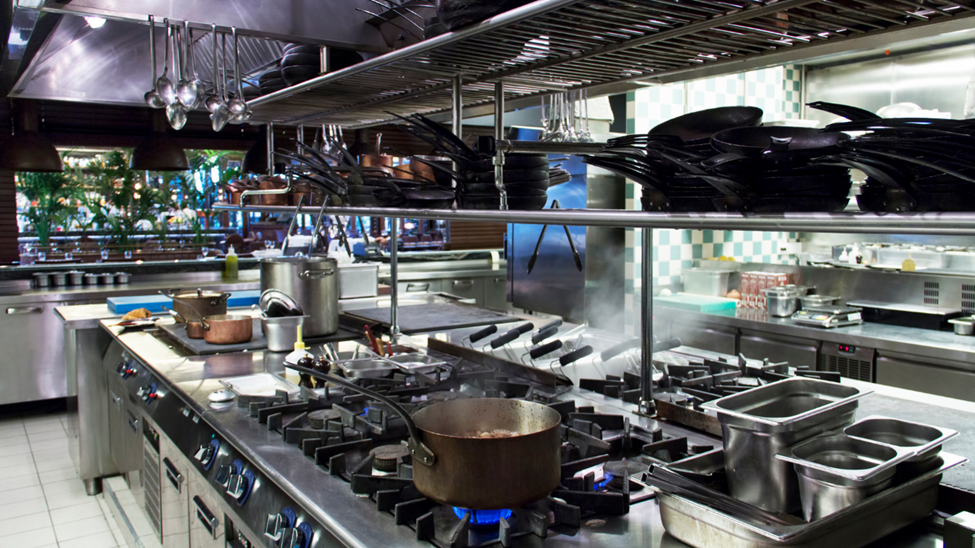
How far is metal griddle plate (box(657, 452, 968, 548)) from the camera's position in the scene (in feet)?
3.14

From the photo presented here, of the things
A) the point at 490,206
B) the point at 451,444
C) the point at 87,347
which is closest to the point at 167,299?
the point at 87,347

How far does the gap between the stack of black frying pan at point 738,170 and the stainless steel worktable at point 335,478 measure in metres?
0.55

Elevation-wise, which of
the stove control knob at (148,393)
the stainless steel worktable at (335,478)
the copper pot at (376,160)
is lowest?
the stove control knob at (148,393)

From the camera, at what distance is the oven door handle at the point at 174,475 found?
6.96 ft

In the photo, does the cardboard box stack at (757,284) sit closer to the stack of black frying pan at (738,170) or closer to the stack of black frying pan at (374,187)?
the stack of black frying pan at (374,187)

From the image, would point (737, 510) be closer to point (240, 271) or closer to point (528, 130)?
point (528, 130)

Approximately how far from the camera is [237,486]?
1621 millimetres

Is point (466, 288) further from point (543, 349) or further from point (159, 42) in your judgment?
point (543, 349)

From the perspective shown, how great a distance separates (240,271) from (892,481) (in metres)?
5.93

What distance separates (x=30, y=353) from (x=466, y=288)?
3537 mm

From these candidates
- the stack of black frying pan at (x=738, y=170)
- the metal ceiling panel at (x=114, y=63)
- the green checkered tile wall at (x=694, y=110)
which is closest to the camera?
the stack of black frying pan at (x=738, y=170)

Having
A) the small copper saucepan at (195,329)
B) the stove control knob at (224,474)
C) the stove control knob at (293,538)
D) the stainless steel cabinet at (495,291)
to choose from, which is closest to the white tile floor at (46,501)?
the small copper saucepan at (195,329)

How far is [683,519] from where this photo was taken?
3.57ft

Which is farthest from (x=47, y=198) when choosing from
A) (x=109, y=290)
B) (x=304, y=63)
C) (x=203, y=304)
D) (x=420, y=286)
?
(x=304, y=63)
